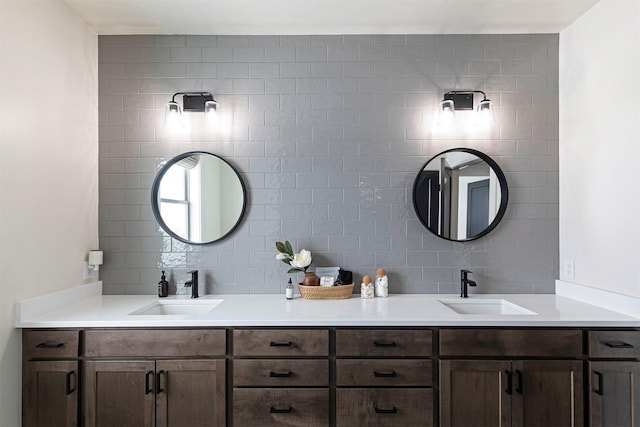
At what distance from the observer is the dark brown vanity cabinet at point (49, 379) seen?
85.0 inches

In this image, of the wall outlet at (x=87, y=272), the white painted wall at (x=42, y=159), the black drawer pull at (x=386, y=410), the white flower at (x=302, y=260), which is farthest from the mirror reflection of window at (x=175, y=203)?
the black drawer pull at (x=386, y=410)

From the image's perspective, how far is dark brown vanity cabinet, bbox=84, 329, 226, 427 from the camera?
2172 mm

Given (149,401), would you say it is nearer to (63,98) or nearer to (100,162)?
(100,162)

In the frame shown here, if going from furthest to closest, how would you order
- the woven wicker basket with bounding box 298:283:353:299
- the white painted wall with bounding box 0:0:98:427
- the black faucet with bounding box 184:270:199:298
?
the black faucet with bounding box 184:270:199:298 < the woven wicker basket with bounding box 298:283:353:299 < the white painted wall with bounding box 0:0:98:427

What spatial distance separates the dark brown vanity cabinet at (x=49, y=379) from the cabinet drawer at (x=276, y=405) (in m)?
0.83

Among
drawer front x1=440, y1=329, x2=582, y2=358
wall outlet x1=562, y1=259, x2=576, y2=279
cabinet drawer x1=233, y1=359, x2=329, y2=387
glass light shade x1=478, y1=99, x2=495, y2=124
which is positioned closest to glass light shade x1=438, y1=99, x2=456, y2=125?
glass light shade x1=478, y1=99, x2=495, y2=124

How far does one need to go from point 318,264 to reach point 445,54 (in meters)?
1.67

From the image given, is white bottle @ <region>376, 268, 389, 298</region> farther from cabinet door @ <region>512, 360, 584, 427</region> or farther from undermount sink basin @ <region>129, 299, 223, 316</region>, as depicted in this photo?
undermount sink basin @ <region>129, 299, 223, 316</region>

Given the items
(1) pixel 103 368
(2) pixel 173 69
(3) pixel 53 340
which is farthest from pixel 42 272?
(2) pixel 173 69

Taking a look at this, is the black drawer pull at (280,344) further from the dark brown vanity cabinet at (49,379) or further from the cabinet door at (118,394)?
the dark brown vanity cabinet at (49,379)

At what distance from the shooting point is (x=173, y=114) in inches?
112

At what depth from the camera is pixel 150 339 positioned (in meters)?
2.18

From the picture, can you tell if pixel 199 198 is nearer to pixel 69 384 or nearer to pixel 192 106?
pixel 192 106

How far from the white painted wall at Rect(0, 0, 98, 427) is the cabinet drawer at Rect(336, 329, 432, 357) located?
1640 millimetres
